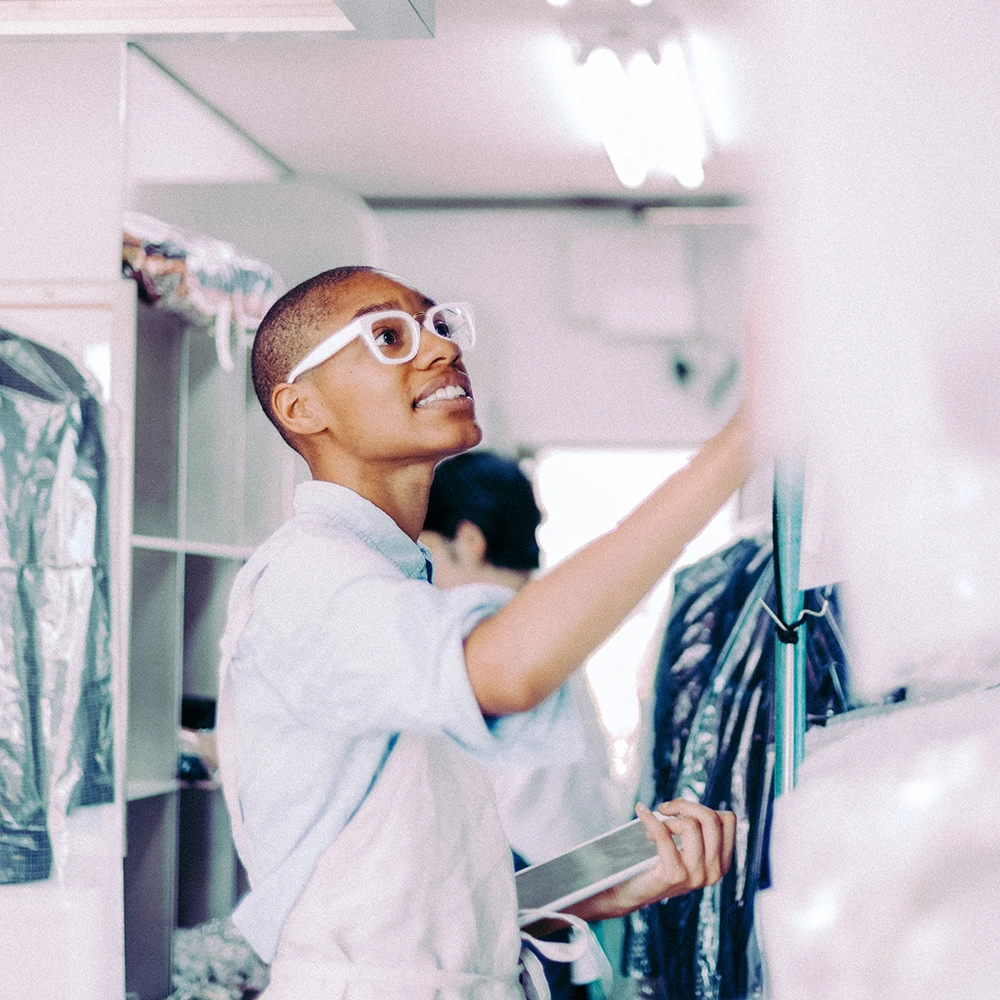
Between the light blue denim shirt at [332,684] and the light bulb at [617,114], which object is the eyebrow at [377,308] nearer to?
the light blue denim shirt at [332,684]

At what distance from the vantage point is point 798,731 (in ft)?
3.79

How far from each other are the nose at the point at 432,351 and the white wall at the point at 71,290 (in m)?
1.34

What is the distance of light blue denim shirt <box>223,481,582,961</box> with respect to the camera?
893 millimetres

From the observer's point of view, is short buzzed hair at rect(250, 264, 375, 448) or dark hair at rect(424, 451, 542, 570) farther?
dark hair at rect(424, 451, 542, 570)

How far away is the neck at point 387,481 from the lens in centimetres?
123

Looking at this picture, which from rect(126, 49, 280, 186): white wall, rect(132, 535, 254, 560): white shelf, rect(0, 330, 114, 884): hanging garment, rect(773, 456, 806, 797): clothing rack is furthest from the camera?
rect(126, 49, 280, 186): white wall

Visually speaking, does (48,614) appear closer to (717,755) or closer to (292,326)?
(717,755)

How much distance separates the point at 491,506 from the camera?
2818 millimetres

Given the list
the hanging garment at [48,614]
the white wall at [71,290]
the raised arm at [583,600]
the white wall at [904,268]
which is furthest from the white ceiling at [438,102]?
the white wall at [904,268]

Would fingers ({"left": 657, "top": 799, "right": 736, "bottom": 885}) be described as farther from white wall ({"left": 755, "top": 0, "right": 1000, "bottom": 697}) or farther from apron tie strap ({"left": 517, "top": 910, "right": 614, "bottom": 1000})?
white wall ({"left": 755, "top": 0, "right": 1000, "bottom": 697})

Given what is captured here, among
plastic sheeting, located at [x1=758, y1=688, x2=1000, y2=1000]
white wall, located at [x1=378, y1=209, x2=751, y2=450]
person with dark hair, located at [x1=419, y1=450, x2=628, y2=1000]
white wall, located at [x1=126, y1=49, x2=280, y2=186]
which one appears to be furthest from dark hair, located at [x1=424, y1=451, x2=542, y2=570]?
plastic sheeting, located at [x1=758, y1=688, x2=1000, y2=1000]

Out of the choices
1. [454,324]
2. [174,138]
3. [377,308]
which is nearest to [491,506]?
[174,138]

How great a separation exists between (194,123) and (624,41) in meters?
1.10

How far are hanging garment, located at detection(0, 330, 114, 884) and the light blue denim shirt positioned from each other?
122cm
